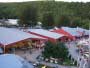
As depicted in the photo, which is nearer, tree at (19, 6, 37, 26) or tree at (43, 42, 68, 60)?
tree at (43, 42, 68, 60)

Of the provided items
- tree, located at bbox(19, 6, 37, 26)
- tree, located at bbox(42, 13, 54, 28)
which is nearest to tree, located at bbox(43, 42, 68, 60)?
tree, located at bbox(42, 13, 54, 28)

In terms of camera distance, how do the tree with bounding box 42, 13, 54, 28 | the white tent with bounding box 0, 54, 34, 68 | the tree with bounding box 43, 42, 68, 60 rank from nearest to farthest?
the white tent with bounding box 0, 54, 34, 68 → the tree with bounding box 43, 42, 68, 60 → the tree with bounding box 42, 13, 54, 28

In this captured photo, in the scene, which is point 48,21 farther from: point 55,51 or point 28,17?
point 55,51

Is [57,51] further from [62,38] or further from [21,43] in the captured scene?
[62,38]

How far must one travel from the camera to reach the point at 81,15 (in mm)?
40875

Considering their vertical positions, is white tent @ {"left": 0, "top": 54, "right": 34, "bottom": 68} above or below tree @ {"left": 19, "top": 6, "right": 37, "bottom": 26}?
above

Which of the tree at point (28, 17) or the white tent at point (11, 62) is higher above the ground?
the white tent at point (11, 62)

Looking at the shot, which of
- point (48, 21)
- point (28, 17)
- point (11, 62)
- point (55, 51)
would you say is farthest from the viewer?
point (28, 17)

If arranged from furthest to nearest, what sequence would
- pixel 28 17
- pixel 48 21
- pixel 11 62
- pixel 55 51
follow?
pixel 28 17, pixel 48 21, pixel 55 51, pixel 11 62

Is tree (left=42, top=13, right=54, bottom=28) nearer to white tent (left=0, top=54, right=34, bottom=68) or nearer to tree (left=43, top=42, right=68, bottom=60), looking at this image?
tree (left=43, top=42, right=68, bottom=60)

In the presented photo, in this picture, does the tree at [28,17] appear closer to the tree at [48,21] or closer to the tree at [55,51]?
the tree at [48,21]

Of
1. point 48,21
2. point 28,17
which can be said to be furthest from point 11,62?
point 28,17

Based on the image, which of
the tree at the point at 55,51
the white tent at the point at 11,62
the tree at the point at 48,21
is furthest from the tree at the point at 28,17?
the white tent at the point at 11,62

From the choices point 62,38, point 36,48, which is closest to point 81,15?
point 62,38
